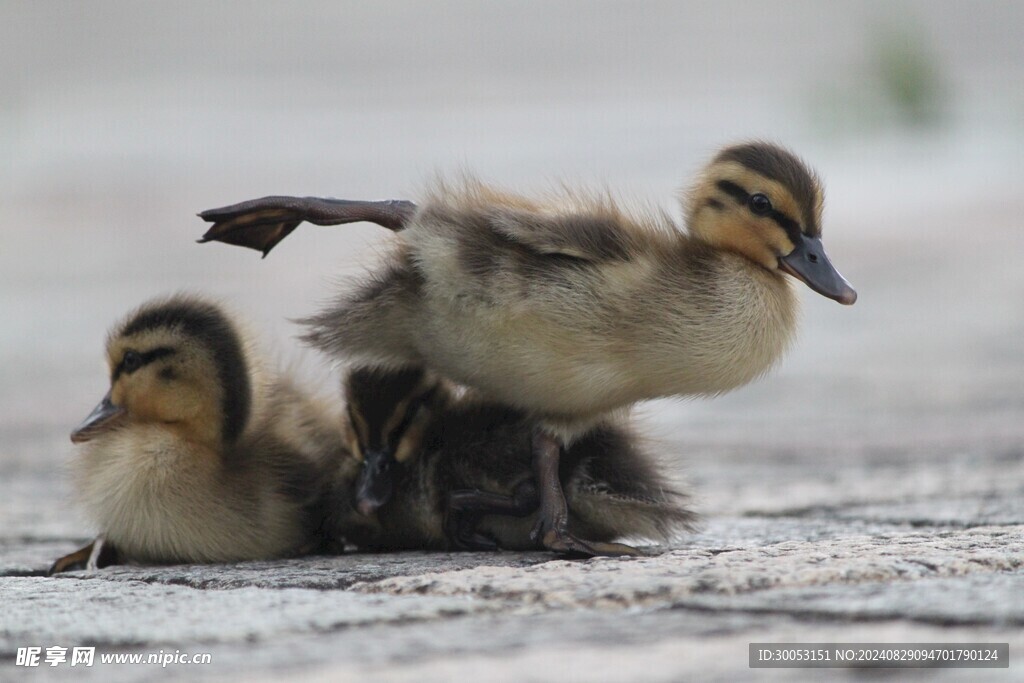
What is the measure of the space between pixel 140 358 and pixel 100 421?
201mm

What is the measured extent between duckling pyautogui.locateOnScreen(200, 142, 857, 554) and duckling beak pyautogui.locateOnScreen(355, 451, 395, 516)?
24cm

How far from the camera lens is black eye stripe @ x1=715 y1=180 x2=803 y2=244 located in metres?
3.80

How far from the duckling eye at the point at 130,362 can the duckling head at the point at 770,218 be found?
4.85ft

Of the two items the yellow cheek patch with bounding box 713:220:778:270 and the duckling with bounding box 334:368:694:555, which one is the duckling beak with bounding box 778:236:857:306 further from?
the duckling with bounding box 334:368:694:555

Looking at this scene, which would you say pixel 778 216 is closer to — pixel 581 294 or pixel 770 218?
pixel 770 218

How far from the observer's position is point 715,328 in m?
3.62

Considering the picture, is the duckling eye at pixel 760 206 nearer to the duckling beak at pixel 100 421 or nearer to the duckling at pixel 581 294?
the duckling at pixel 581 294

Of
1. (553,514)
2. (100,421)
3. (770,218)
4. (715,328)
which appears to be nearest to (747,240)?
(770,218)

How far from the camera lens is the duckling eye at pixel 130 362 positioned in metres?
4.13

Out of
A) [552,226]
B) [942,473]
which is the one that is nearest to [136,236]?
[942,473]

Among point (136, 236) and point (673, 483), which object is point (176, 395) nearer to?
point (673, 483)

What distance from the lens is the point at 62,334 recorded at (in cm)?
938

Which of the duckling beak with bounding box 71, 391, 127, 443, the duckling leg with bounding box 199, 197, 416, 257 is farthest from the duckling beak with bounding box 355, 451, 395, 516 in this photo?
the duckling beak with bounding box 71, 391, 127, 443

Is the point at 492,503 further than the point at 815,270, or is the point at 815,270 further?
the point at 492,503
